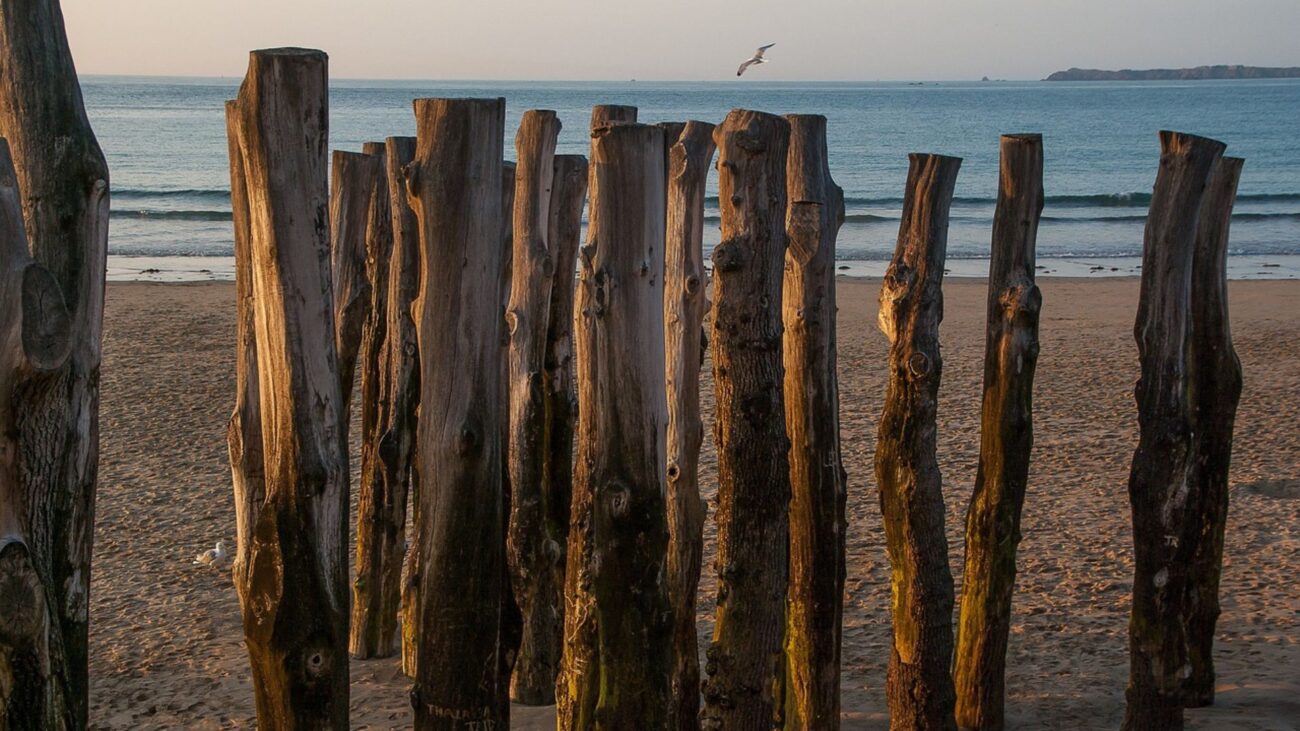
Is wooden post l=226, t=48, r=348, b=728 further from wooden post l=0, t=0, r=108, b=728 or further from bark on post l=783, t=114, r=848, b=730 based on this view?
bark on post l=783, t=114, r=848, b=730

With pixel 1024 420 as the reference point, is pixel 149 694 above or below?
below

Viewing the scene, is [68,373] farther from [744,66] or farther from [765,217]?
[744,66]

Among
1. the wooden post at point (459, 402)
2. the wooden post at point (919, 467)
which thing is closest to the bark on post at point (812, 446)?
the wooden post at point (919, 467)

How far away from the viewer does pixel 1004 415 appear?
4613mm

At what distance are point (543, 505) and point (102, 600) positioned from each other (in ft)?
9.30

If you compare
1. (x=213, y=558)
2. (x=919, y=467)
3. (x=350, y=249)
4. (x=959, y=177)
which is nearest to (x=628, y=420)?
(x=919, y=467)

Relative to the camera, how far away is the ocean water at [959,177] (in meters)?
24.1

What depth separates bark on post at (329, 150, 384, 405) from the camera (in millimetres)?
5438

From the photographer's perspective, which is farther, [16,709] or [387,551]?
[387,551]

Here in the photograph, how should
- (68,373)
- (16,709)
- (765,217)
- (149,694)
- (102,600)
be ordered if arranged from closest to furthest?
(16,709), (68,373), (765,217), (149,694), (102,600)

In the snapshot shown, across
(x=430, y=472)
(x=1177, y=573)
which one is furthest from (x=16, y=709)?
(x=1177, y=573)

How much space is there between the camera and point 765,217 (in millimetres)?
4195

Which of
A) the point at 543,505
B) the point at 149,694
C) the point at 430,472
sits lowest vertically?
the point at 149,694

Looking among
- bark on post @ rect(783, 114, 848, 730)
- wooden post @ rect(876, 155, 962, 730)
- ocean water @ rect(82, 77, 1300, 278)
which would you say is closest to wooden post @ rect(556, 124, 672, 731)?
bark on post @ rect(783, 114, 848, 730)
